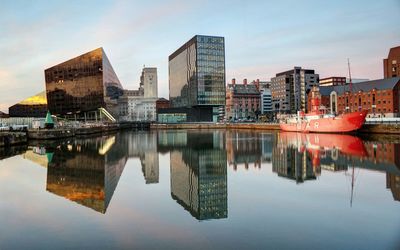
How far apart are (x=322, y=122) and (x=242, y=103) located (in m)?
120

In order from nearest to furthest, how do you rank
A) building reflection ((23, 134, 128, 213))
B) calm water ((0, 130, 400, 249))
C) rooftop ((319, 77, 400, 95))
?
calm water ((0, 130, 400, 249))
building reflection ((23, 134, 128, 213))
rooftop ((319, 77, 400, 95))

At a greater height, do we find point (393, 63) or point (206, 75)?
point (393, 63)

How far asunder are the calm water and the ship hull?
34847mm

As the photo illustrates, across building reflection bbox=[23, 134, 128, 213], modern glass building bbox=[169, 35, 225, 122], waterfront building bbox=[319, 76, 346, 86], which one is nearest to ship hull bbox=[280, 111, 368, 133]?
building reflection bbox=[23, 134, 128, 213]

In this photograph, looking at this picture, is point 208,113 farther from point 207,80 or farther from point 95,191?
point 95,191

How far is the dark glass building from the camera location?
342 ft

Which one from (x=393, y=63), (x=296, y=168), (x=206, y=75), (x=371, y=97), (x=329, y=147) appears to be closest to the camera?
(x=296, y=168)

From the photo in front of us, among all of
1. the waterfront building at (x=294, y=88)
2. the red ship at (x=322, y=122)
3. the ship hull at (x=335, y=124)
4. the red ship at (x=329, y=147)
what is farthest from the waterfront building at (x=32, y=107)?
the waterfront building at (x=294, y=88)

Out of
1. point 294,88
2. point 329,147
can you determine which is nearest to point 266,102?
point 294,88

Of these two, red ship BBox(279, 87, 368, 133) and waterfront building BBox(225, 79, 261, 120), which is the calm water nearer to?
red ship BBox(279, 87, 368, 133)

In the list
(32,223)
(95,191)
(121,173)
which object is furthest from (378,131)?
(32,223)

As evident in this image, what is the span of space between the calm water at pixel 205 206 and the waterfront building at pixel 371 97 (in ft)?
234

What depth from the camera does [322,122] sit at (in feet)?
217

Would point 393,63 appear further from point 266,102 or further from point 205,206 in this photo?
point 205,206
